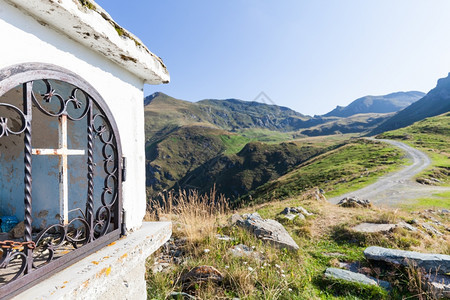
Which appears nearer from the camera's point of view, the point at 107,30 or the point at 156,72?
the point at 107,30

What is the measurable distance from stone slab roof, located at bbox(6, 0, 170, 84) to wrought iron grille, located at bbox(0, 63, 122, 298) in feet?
1.01

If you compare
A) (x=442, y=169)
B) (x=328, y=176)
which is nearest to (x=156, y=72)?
(x=328, y=176)

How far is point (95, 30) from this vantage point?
1.67 meters

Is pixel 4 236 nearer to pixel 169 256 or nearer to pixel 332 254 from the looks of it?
pixel 169 256

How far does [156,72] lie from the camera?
2520mm

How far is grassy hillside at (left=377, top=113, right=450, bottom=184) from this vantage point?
2088 cm

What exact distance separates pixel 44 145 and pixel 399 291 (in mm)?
4861

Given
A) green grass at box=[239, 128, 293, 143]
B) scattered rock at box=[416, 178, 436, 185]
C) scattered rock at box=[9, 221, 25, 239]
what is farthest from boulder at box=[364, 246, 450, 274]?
green grass at box=[239, 128, 293, 143]

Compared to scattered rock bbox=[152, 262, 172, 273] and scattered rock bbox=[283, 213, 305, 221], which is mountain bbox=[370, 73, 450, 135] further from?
scattered rock bbox=[152, 262, 172, 273]

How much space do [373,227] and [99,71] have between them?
6760 millimetres

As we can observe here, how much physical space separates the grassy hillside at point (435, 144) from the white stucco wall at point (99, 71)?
2364cm

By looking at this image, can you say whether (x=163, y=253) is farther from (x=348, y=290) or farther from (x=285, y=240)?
(x=348, y=290)

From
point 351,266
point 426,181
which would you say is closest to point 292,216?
Result: point 351,266

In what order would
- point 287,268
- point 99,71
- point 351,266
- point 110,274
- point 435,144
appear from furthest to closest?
point 435,144 < point 351,266 < point 287,268 < point 99,71 < point 110,274
